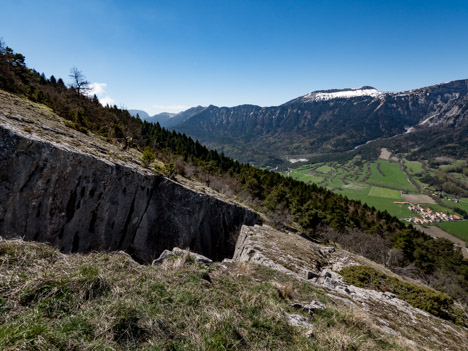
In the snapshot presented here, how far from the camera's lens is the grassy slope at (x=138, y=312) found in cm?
379

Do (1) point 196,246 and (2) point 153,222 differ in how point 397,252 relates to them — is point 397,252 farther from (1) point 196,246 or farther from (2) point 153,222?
(2) point 153,222

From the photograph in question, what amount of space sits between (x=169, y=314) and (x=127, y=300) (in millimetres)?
1042

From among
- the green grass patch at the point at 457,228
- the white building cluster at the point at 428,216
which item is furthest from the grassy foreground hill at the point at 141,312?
the white building cluster at the point at 428,216

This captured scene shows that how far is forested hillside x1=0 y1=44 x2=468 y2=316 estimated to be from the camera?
26422 millimetres

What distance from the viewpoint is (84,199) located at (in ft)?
47.6

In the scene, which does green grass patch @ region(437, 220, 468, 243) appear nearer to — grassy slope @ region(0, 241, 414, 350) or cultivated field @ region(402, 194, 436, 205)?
cultivated field @ region(402, 194, 436, 205)

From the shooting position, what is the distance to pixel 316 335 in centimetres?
554

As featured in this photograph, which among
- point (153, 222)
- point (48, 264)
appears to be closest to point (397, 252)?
point (153, 222)

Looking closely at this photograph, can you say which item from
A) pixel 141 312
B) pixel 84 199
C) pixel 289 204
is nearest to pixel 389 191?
pixel 289 204

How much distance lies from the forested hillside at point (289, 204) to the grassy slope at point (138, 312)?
18.1 m

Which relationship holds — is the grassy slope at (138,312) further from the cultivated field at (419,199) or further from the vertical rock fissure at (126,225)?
the cultivated field at (419,199)

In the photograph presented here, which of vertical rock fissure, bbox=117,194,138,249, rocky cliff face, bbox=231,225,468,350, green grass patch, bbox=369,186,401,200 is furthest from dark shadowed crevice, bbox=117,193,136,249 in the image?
green grass patch, bbox=369,186,401,200

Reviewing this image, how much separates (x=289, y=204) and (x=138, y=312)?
4927 cm

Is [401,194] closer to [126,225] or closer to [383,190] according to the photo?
[383,190]
